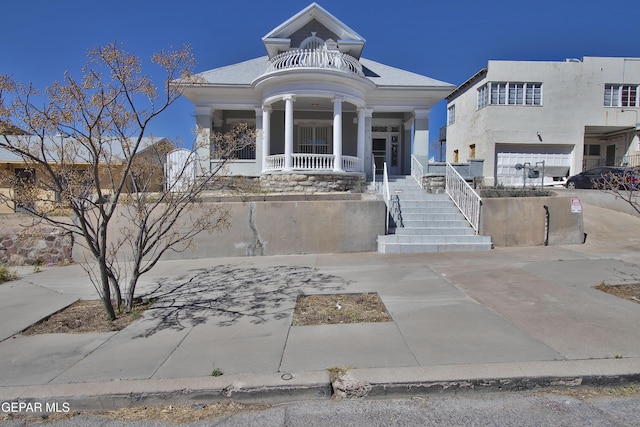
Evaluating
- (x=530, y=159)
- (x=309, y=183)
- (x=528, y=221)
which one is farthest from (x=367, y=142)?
(x=530, y=159)

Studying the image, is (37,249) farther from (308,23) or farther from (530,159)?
(530,159)

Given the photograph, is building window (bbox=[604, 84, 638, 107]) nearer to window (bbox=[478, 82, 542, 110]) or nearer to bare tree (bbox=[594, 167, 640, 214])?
window (bbox=[478, 82, 542, 110])

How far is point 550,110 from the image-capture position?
920 inches

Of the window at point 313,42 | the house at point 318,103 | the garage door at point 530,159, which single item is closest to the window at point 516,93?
the garage door at point 530,159

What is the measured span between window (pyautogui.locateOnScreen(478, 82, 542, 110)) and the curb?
24.0 m

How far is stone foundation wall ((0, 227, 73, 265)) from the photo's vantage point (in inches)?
357

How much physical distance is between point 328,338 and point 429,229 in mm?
6343

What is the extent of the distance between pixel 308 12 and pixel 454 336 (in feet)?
48.7

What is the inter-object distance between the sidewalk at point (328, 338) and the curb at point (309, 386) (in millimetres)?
11

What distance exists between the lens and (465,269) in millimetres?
6820

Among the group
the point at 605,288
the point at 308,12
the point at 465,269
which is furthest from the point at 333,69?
the point at 605,288

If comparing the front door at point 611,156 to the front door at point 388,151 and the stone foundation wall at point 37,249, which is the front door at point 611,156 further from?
the stone foundation wall at point 37,249

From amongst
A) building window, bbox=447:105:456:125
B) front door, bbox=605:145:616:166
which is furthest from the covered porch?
front door, bbox=605:145:616:166

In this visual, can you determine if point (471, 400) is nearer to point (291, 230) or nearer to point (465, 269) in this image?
point (465, 269)
